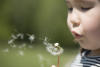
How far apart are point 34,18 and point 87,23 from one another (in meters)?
1.55

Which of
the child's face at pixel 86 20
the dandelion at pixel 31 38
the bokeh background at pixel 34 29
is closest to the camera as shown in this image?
the child's face at pixel 86 20

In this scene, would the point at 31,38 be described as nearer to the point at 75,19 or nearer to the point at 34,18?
the point at 34,18

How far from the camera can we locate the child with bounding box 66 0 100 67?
1020mm

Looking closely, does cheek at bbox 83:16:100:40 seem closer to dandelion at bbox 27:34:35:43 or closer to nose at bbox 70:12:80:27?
nose at bbox 70:12:80:27

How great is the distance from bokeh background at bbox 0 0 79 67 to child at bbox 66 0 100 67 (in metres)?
0.81

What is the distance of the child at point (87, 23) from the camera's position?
102cm

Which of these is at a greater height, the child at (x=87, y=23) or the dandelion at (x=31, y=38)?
the child at (x=87, y=23)

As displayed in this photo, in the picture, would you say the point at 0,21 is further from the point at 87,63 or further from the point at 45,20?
the point at 87,63

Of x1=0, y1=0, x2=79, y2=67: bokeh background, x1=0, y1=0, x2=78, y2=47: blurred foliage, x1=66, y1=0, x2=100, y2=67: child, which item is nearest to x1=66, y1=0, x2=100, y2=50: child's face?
x1=66, y1=0, x2=100, y2=67: child

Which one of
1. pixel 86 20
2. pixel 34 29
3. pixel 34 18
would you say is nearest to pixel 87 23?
pixel 86 20

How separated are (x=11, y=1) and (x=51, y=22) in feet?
1.49

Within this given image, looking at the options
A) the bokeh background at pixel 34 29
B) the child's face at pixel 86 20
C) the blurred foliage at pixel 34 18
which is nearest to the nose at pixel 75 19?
the child's face at pixel 86 20

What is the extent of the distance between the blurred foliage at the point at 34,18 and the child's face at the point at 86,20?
3.74 feet

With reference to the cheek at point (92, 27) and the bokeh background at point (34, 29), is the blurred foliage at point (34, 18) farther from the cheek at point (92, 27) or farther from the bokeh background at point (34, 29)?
the cheek at point (92, 27)
